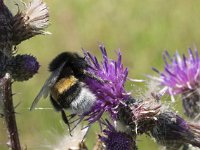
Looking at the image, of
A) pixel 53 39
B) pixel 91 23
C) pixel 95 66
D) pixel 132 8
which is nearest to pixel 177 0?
pixel 132 8

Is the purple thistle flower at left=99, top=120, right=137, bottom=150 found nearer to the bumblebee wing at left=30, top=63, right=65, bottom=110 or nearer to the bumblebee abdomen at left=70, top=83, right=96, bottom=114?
the bumblebee abdomen at left=70, top=83, right=96, bottom=114

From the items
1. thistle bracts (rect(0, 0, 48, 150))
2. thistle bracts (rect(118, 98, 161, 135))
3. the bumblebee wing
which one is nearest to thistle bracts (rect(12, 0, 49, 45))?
thistle bracts (rect(0, 0, 48, 150))

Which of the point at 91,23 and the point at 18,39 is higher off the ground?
the point at 18,39

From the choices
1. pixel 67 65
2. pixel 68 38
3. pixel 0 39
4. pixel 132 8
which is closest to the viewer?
pixel 0 39

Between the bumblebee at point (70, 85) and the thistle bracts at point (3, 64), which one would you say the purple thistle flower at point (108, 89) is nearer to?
the bumblebee at point (70, 85)

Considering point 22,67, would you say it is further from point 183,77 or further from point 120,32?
point 120,32

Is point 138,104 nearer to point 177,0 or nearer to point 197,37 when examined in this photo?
point 197,37

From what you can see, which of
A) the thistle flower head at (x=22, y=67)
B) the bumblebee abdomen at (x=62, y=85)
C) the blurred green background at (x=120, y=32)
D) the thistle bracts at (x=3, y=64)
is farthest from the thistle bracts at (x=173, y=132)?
the blurred green background at (x=120, y=32)
